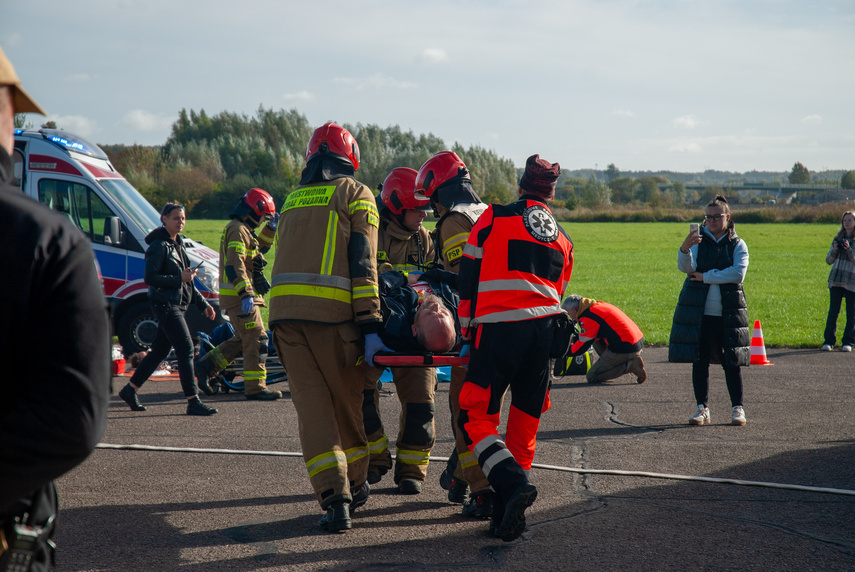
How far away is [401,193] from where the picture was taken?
5785 mm

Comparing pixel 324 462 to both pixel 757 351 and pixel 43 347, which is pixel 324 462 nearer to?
pixel 43 347

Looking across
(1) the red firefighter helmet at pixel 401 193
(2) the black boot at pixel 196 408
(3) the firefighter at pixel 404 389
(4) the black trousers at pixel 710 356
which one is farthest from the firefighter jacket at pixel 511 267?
(2) the black boot at pixel 196 408

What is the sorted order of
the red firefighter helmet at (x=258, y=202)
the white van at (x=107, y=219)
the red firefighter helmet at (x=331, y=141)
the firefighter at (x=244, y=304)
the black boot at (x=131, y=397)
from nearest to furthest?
1. the red firefighter helmet at (x=331, y=141)
2. the black boot at (x=131, y=397)
3. the firefighter at (x=244, y=304)
4. the red firefighter helmet at (x=258, y=202)
5. the white van at (x=107, y=219)

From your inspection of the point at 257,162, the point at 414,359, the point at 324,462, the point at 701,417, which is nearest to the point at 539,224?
the point at 414,359

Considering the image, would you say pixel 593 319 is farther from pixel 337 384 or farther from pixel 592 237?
pixel 592 237

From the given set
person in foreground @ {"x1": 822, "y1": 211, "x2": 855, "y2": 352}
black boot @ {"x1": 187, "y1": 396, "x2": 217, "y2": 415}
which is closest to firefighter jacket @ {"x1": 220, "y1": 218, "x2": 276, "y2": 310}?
black boot @ {"x1": 187, "y1": 396, "x2": 217, "y2": 415}

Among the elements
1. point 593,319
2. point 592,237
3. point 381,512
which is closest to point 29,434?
point 381,512

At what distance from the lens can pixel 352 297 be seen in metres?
4.62

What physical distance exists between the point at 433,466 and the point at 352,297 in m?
2.02

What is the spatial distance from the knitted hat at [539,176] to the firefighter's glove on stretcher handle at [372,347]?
1308mm

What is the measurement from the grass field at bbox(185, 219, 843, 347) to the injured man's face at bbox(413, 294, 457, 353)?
386 inches

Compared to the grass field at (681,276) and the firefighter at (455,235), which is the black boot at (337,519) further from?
the grass field at (681,276)

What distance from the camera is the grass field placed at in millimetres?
16188

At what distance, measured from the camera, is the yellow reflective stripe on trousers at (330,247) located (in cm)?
459
